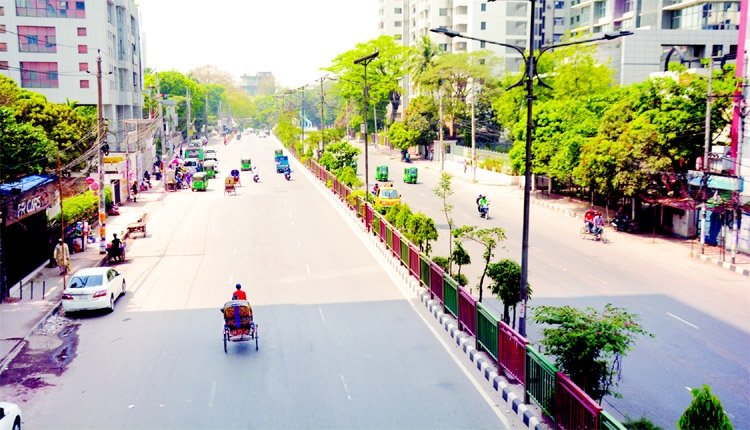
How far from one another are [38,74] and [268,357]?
57482mm

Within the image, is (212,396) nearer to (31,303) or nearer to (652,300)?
(31,303)

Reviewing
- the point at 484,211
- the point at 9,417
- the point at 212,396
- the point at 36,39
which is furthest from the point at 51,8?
the point at 9,417

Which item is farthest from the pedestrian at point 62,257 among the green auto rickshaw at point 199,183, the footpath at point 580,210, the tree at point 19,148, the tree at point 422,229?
the green auto rickshaw at point 199,183

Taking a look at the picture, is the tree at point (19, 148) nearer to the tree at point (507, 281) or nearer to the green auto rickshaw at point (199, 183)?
the green auto rickshaw at point (199, 183)

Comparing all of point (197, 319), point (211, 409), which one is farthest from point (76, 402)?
point (197, 319)

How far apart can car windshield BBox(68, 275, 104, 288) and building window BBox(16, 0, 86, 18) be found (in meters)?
51.0

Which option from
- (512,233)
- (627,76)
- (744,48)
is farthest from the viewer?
(627,76)

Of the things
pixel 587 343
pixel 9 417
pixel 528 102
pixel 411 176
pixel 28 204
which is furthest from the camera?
pixel 411 176

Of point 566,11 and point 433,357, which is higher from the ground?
point 566,11

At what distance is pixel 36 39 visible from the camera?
63.1 meters

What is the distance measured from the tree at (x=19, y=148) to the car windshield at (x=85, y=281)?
1546 cm

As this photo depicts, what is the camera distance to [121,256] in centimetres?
2786

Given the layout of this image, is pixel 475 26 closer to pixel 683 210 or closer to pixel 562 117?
pixel 562 117

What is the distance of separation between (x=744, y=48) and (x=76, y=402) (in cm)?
→ 2914
